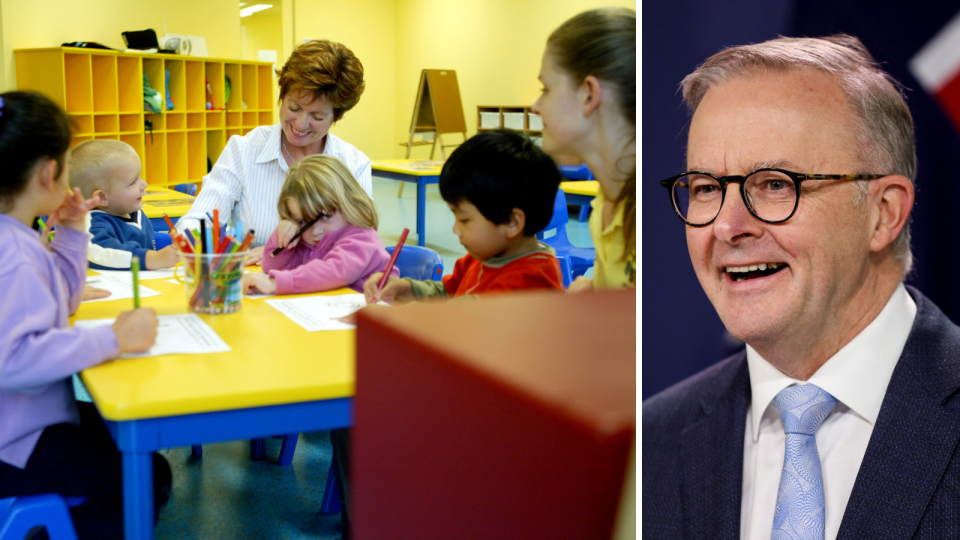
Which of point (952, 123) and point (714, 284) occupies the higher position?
point (952, 123)

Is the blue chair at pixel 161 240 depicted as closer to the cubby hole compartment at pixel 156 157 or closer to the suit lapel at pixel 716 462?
the suit lapel at pixel 716 462

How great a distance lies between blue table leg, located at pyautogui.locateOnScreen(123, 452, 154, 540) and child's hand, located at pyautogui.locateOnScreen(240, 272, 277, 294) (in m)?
0.57

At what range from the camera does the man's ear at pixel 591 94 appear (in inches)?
22.2

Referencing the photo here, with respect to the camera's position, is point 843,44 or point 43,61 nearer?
point 843,44

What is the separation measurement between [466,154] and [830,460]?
565 millimetres

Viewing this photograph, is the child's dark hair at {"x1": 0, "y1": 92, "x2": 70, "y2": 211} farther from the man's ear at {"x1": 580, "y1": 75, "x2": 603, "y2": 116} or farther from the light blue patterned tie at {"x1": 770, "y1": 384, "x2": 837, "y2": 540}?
the light blue patterned tie at {"x1": 770, "y1": 384, "x2": 837, "y2": 540}

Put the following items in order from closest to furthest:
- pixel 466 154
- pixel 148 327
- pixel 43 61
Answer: pixel 466 154, pixel 148 327, pixel 43 61

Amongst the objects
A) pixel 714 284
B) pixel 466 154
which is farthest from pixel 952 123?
pixel 466 154

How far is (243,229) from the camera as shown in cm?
209

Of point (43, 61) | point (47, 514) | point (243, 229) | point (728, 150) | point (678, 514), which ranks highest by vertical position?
point (43, 61)

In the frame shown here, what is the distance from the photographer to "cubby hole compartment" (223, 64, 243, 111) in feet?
20.2

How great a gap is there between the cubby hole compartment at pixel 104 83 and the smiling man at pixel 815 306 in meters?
5.52

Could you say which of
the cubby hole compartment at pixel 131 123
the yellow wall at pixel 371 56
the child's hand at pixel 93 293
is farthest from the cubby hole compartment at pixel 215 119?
the child's hand at pixel 93 293

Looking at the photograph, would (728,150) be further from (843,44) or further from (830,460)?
(830,460)
